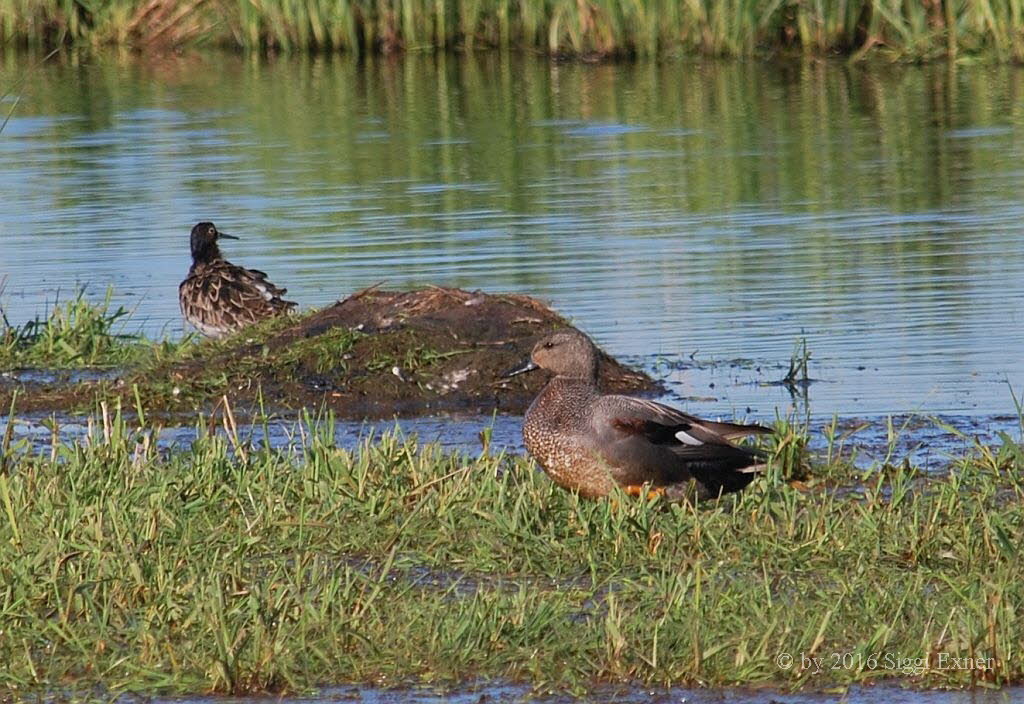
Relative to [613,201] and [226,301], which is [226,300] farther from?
[613,201]

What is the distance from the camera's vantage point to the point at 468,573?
592 cm

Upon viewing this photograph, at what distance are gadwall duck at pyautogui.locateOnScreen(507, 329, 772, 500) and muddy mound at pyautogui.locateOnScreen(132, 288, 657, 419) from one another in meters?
2.52

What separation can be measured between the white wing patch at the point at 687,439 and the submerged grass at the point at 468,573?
0.68 feet

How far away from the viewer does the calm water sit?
34.7 feet

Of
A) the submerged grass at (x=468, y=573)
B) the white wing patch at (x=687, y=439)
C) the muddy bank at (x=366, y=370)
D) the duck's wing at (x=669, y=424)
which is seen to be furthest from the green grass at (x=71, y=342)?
the white wing patch at (x=687, y=439)

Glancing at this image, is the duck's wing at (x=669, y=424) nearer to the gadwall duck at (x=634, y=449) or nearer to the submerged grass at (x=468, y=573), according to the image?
the gadwall duck at (x=634, y=449)

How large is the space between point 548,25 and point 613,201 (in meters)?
10.6

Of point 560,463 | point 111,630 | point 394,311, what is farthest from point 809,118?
point 111,630

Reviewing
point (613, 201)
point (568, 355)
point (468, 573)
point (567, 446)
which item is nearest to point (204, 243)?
point (613, 201)

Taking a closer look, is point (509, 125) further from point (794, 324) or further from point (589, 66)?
point (794, 324)

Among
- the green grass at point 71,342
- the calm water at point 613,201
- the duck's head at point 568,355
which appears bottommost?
the calm water at point 613,201

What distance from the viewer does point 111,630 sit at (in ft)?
17.4

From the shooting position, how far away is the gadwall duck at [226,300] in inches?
417

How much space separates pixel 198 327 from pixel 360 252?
10.1 feet
